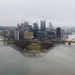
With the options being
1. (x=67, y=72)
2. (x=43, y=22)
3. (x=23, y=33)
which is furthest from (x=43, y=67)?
(x=43, y=22)

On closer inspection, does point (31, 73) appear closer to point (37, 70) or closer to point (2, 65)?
point (37, 70)

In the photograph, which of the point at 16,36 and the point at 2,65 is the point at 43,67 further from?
the point at 16,36

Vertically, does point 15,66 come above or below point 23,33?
below

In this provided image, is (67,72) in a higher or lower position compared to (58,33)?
lower

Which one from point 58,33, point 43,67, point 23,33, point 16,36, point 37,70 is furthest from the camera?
point 58,33

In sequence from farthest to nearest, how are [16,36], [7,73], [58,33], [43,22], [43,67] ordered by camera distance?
1. [43,22]
2. [58,33]
3. [16,36]
4. [43,67]
5. [7,73]

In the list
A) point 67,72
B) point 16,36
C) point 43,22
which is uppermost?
point 43,22

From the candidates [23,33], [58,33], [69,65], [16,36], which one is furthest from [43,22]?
[69,65]

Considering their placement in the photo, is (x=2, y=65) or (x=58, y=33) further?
(x=58, y=33)

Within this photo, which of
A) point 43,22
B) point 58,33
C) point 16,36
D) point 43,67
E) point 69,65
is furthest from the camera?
point 43,22
